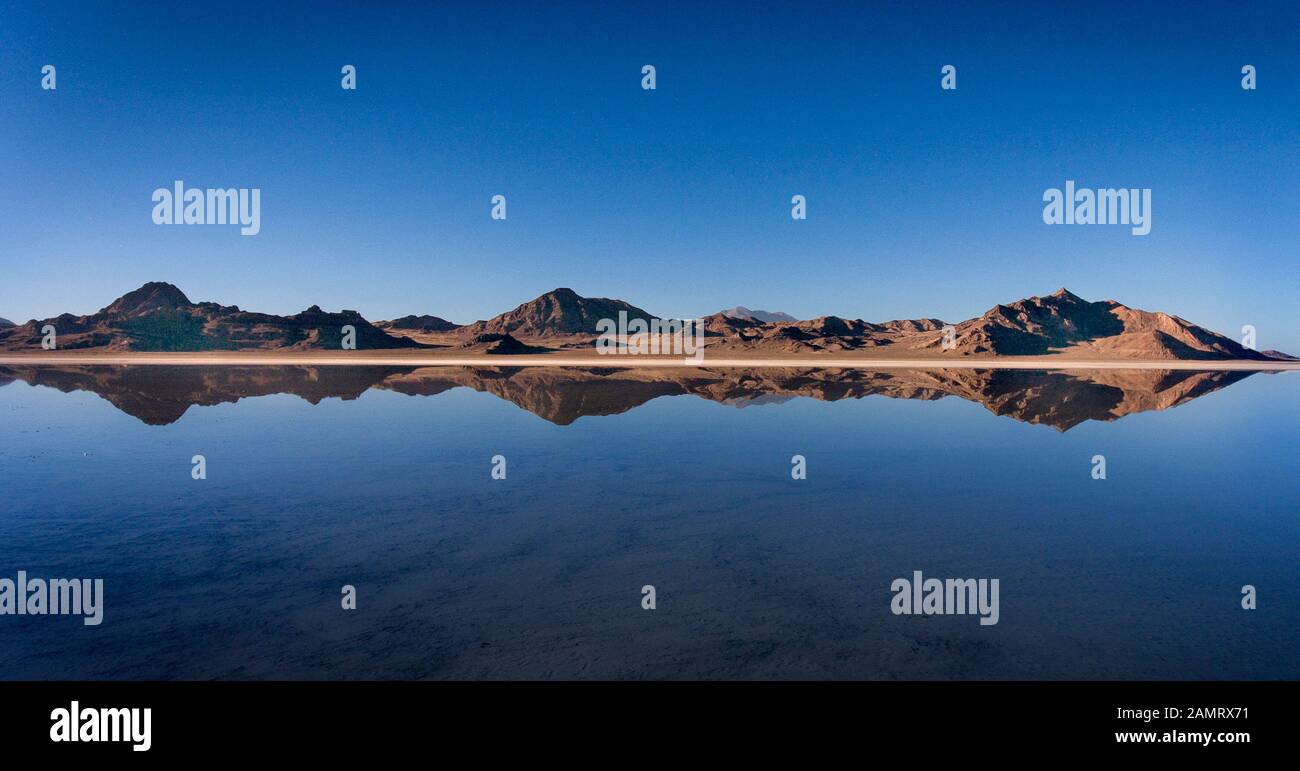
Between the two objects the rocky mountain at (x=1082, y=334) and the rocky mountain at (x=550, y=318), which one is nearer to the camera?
the rocky mountain at (x=1082, y=334)

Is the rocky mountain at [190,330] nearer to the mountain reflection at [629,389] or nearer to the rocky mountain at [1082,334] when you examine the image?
the mountain reflection at [629,389]

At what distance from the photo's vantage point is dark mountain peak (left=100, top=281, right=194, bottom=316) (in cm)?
11294

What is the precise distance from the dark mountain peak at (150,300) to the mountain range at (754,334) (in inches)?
7.5

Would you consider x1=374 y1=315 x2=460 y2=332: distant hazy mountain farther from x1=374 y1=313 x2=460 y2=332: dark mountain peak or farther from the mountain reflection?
the mountain reflection

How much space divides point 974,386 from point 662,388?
18218 mm

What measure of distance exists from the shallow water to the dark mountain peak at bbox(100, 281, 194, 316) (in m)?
118

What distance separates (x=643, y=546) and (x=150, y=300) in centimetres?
14562

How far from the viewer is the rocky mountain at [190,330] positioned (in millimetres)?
90938

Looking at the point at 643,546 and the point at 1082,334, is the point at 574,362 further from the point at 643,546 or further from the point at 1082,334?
the point at 1082,334

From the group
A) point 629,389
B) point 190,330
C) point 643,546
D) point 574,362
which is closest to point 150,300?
point 190,330

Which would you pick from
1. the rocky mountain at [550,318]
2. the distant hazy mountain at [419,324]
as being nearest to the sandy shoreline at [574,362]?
the rocky mountain at [550,318]

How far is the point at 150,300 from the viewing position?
120m

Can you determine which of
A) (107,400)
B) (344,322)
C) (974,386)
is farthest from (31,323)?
(974,386)

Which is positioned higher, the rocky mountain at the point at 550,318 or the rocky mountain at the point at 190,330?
the rocky mountain at the point at 550,318
